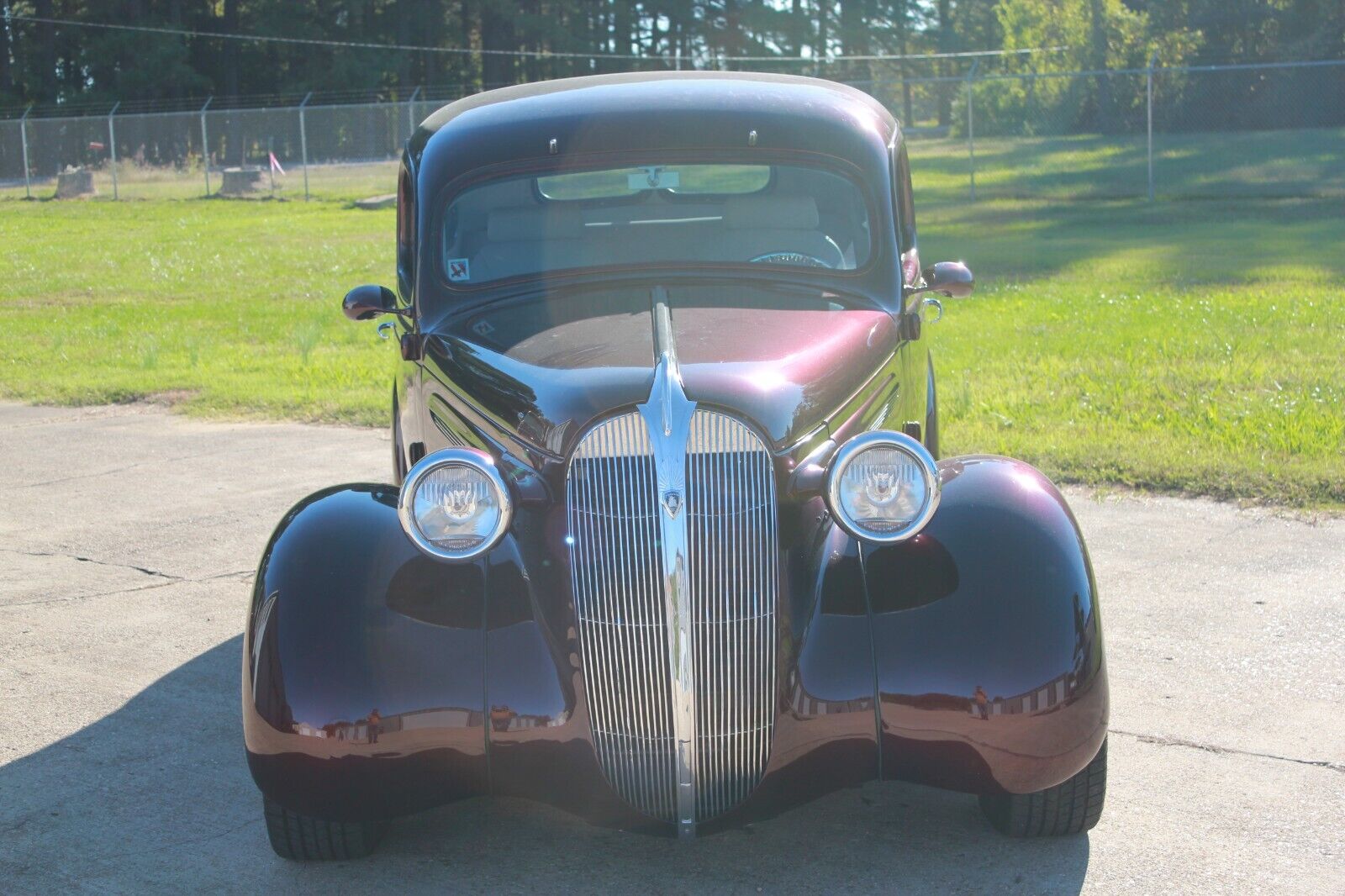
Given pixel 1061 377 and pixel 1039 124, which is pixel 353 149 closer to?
pixel 1039 124

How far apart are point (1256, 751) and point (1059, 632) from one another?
46.5 inches

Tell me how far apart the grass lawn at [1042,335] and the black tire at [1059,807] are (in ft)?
11.7

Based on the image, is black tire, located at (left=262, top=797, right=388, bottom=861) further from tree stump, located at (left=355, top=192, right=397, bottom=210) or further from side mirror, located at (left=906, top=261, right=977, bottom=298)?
tree stump, located at (left=355, top=192, right=397, bottom=210)

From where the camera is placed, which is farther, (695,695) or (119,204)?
(119,204)

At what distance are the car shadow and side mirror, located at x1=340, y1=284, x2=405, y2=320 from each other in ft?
5.25

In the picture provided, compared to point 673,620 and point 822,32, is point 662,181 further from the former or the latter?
point 822,32

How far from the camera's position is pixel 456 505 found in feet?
11.1

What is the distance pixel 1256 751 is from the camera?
13.4 feet

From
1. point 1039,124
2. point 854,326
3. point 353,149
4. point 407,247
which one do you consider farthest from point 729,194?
point 1039,124

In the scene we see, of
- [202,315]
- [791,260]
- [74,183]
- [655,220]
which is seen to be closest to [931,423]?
Answer: [791,260]

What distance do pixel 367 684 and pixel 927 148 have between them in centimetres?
3682

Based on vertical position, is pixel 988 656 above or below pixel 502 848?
above

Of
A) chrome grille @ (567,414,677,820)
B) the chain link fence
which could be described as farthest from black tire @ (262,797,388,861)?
the chain link fence

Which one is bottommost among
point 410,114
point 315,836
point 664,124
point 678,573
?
point 315,836
